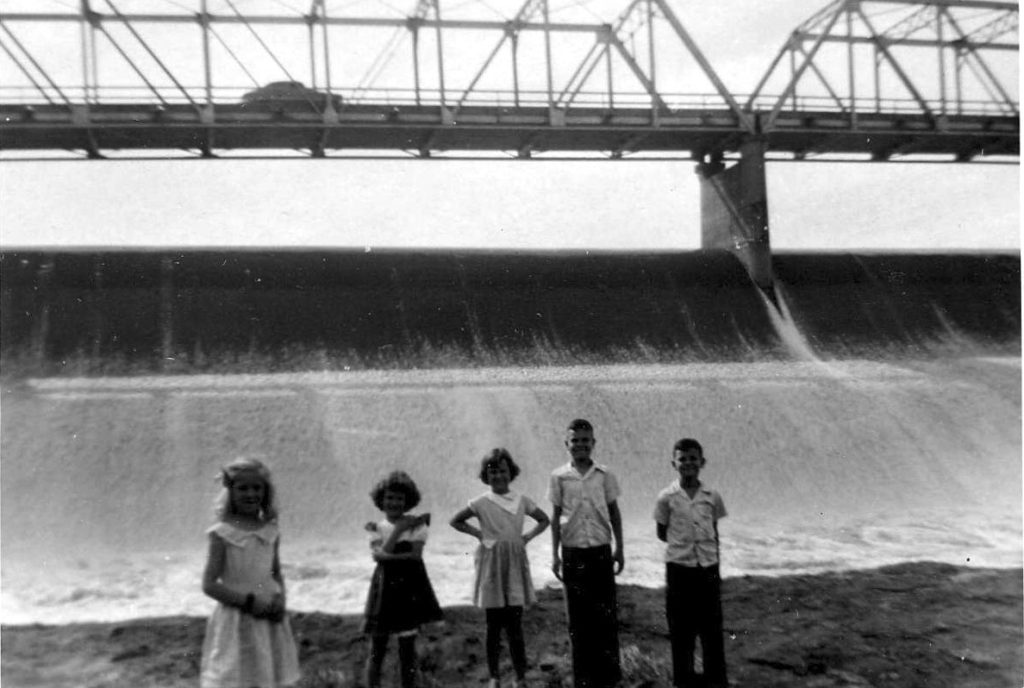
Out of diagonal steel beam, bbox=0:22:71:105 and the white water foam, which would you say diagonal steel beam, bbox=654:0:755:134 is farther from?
diagonal steel beam, bbox=0:22:71:105

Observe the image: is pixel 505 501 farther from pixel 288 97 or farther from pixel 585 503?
pixel 288 97

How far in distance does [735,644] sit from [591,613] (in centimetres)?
188

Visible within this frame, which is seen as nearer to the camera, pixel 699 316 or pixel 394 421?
pixel 394 421

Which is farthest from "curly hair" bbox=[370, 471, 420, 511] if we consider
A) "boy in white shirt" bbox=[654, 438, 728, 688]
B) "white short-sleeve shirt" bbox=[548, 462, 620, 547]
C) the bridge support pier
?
the bridge support pier

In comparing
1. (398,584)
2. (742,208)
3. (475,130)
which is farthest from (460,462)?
(742,208)

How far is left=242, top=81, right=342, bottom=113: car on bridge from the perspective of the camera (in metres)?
18.2

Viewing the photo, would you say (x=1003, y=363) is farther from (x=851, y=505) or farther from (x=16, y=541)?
(x=16, y=541)

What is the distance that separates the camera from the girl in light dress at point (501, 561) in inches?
203

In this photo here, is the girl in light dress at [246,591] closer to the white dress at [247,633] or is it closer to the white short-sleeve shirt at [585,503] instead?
the white dress at [247,633]

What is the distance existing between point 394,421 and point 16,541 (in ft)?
16.7

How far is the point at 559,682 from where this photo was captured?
5.58 meters

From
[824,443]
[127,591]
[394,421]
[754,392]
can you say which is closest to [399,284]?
[394,421]

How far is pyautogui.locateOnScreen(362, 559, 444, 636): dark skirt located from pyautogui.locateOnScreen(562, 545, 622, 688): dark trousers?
2.86 ft

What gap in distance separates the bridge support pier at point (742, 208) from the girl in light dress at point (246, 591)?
57.5ft
